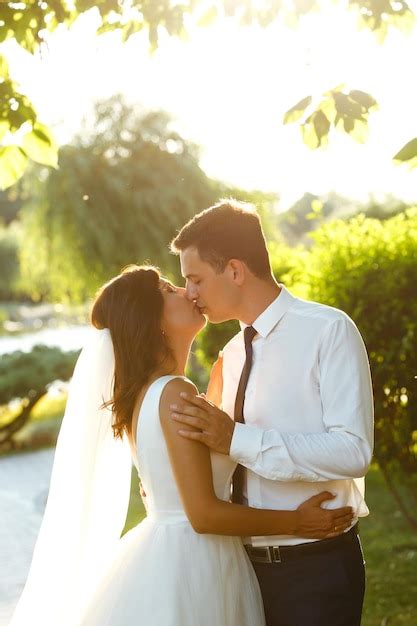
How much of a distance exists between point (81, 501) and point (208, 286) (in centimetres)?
98

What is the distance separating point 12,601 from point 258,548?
3558 millimetres

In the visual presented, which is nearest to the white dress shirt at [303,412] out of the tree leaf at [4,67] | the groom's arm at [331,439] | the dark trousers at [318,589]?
the groom's arm at [331,439]

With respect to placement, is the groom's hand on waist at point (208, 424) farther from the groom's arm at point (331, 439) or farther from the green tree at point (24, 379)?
the green tree at point (24, 379)

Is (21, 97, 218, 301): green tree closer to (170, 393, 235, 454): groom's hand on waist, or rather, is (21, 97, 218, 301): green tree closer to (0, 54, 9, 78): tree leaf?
(0, 54, 9, 78): tree leaf

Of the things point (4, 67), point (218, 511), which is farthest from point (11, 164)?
point (218, 511)

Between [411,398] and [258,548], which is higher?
[258,548]

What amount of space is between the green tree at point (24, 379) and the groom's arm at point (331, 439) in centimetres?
1051

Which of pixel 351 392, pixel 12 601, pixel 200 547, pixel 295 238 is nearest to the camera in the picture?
pixel 351 392

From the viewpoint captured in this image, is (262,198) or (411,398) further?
(262,198)

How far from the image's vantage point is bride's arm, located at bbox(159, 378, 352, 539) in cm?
321

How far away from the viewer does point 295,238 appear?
56.8m

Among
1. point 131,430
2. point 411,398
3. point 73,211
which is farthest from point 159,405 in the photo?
point 73,211

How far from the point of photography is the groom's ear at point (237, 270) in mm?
3396

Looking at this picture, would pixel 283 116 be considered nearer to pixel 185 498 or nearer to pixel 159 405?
pixel 159 405
